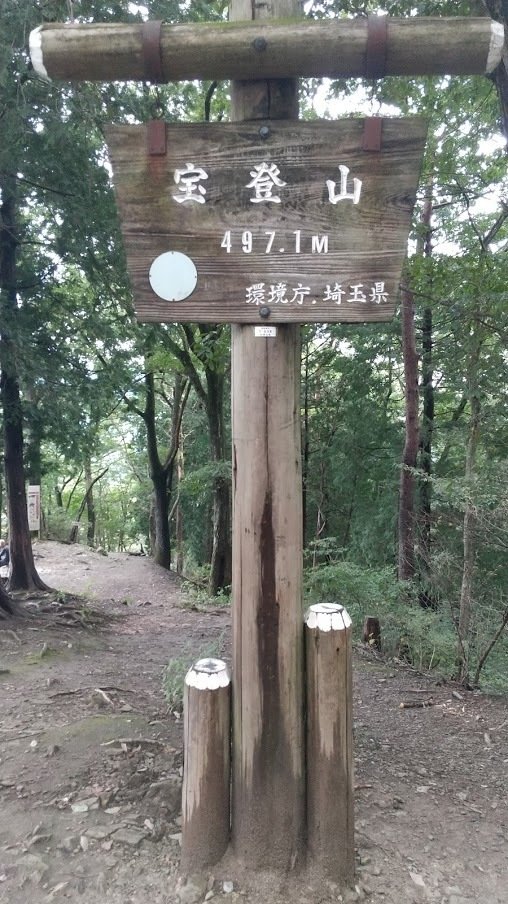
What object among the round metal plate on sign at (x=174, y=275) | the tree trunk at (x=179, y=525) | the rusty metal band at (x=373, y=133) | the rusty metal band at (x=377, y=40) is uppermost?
the rusty metal band at (x=377, y=40)

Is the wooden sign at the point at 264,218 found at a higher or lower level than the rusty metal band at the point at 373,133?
lower

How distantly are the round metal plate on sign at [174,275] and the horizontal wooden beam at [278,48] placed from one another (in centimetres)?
69

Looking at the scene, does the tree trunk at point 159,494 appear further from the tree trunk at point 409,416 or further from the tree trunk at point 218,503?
the tree trunk at point 409,416

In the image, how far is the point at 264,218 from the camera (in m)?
2.24

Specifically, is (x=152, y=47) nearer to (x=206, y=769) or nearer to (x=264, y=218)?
(x=264, y=218)

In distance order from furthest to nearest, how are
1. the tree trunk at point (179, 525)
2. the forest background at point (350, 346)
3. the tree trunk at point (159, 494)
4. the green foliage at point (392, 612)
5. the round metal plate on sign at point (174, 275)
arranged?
the tree trunk at point (179, 525) < the tree trunk at point (159, 494) < the green foliage at point (392, 612) < the forest background at point (350, 346) < the round metal plate on sign at point (174, 275)

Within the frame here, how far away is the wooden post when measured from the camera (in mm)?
2352

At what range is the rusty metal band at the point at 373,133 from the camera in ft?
7.09

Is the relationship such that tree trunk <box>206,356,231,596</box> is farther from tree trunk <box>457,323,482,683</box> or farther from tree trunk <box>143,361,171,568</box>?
tree trunk <box>457,323,482,683</box>

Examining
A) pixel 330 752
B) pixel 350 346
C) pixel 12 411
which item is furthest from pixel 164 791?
pixel 350 346

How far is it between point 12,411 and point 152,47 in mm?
6007

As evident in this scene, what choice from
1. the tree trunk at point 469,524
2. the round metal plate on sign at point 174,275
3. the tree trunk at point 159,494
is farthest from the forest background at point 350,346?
the tree trunk at point 159,494

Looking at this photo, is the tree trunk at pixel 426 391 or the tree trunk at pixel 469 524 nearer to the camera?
the tree trunk at pixel 469 524

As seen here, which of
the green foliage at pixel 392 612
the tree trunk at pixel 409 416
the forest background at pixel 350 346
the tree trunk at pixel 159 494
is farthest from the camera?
the tree trunk at pixel 159 494
